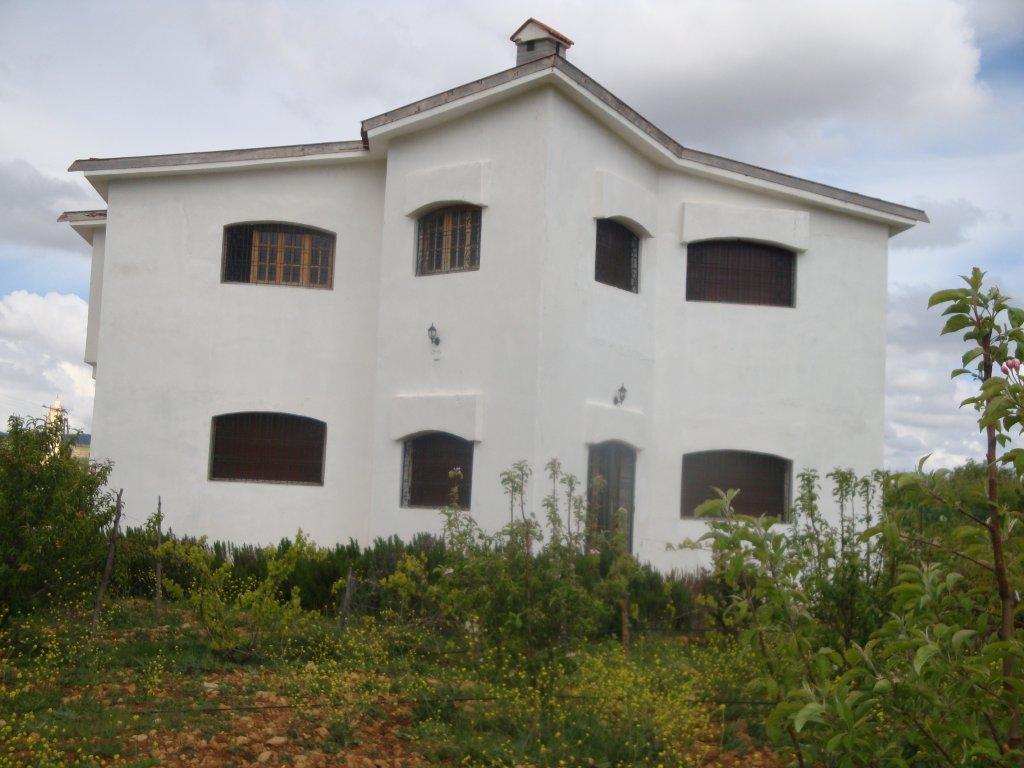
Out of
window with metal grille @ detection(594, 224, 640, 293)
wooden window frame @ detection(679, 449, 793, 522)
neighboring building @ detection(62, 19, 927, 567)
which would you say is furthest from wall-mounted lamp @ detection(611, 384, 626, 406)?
wooden window frame @ detection(679, 449, 793, 522)

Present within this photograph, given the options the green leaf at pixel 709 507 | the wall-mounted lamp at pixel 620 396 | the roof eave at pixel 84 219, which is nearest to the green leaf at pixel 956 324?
the green leaf at pixel 709 507

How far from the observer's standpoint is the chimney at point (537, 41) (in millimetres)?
13578

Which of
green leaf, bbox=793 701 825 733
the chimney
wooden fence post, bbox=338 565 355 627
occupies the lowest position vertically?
wooden fence post, bbox=338 565 355 627

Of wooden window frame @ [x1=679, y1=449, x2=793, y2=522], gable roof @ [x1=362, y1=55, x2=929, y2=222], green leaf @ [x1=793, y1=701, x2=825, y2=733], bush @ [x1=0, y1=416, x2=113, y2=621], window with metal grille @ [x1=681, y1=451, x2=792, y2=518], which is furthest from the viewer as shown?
window with metal grille @ [x1=681, y1=451, x2=792, y2=518]

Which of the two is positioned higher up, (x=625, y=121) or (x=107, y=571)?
(x=625, y=121)

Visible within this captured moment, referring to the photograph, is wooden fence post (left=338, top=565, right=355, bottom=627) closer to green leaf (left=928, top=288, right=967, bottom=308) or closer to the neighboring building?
the neighboring building

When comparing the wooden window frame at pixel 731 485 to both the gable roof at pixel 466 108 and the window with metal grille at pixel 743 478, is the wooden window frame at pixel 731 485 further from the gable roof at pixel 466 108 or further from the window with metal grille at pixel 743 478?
the gable roof at pixel 466 108

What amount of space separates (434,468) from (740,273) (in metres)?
5.59

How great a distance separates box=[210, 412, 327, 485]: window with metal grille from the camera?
1470 centimetres

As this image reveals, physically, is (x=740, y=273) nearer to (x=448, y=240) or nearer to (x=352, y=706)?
(x=448, y=240)

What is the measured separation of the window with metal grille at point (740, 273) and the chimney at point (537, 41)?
3.51m

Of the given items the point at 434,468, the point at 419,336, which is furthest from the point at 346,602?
the point at 419,336

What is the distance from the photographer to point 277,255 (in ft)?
49.6

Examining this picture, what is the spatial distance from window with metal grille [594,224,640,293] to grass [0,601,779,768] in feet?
19.7
